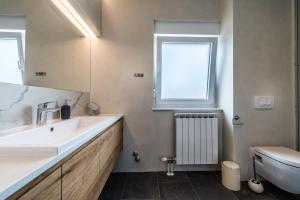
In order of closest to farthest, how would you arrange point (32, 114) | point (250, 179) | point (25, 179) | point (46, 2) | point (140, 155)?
point (25, 179) < point (32, 114) < point (46, 2) < point (250, 179) < point (140, 155)

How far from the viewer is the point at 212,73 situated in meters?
2.36

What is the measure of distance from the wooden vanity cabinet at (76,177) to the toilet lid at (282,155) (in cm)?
158

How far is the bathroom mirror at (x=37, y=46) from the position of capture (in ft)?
3.15

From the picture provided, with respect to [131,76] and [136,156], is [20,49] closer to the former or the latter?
[131,76]

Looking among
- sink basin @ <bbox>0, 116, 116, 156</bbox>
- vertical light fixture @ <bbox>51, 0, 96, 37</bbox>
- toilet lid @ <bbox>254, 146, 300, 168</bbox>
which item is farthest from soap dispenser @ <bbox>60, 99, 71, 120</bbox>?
toilet lid @ <bbox>254, 146, 300, 168</bbox>

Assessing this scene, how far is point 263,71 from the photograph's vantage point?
1952mm

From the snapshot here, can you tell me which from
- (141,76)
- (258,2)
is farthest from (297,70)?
(141,76)

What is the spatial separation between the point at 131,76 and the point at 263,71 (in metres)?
1.63

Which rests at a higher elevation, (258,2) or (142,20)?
(258,2)

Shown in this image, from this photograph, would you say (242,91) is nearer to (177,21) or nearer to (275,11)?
(275,11)

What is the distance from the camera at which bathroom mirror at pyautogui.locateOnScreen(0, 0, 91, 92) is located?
96cm

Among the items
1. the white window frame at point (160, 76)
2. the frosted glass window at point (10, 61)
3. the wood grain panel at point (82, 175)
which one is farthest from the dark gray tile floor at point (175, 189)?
the frosted glass window at point (10, 61)

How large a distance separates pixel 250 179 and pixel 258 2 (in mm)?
2116

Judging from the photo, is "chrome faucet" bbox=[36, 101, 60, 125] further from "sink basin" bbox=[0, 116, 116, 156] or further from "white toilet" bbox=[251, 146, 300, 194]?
"white toilet" bbox=[251, 146, 300, 194]
